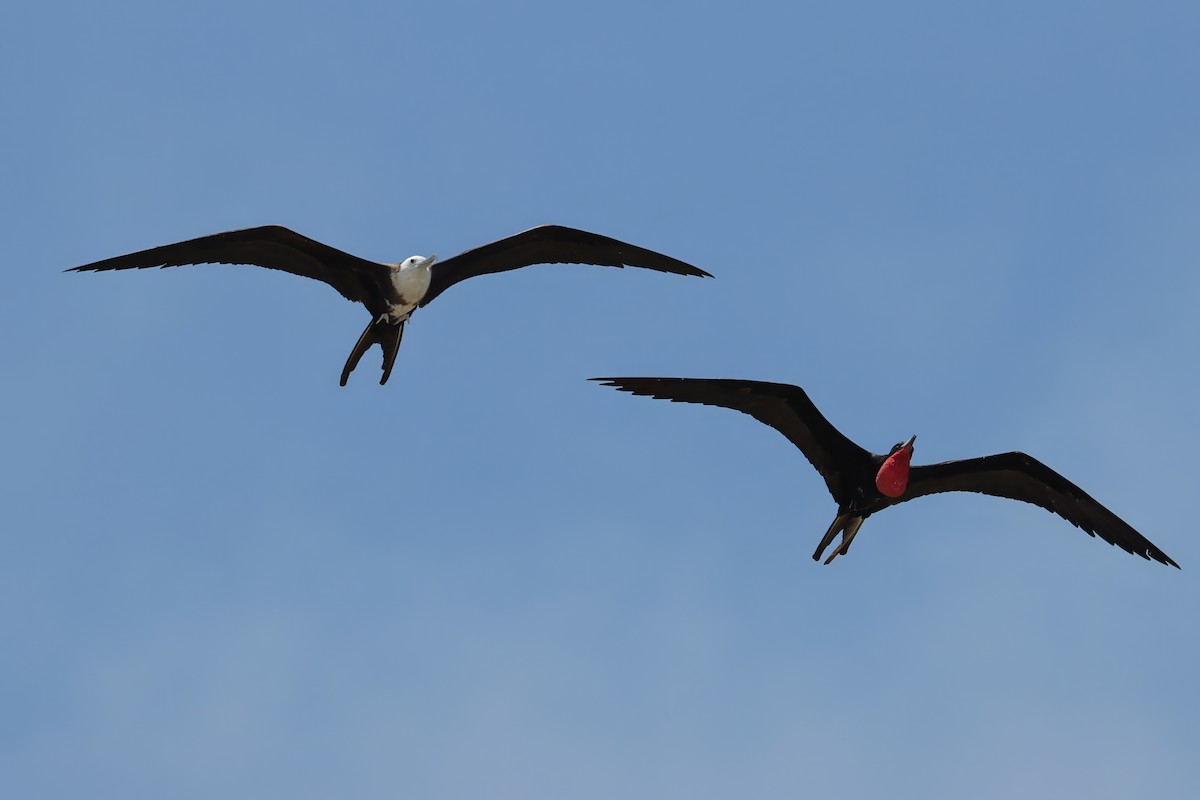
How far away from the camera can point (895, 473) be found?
21328 millimetres

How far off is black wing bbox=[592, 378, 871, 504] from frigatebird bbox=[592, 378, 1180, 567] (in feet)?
0.04

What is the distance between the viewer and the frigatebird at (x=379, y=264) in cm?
2192

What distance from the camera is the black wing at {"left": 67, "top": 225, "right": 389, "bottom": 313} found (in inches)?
851

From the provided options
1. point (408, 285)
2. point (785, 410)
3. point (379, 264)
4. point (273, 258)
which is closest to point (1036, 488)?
point (785, 410)

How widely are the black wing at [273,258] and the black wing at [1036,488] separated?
7399mm

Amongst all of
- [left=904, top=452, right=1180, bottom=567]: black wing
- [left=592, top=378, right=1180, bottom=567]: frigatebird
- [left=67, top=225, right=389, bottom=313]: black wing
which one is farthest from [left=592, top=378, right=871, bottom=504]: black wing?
[left=67, top=225, right=389, bottom=313]: black wing

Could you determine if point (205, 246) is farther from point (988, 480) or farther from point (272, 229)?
point (988, 480)

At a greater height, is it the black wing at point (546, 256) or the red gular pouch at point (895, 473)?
the black wing at point (546, 256)

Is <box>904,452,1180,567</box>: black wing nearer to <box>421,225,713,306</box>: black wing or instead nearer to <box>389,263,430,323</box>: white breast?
<box>421,225,713,306</box>: black wing

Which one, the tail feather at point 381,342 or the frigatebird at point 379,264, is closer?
the frigatebird at point 379,264

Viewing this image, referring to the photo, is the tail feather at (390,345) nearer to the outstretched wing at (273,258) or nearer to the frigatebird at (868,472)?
the outstretched wing at (273,258)

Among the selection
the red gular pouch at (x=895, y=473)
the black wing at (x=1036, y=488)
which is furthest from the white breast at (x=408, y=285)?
the black wing at (x=1036, y=488)

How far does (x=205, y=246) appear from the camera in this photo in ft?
72.0

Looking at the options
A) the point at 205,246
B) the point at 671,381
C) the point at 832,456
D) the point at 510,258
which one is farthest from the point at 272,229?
the point at 832,456
